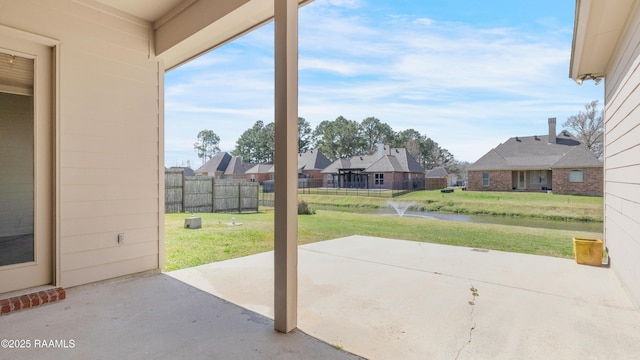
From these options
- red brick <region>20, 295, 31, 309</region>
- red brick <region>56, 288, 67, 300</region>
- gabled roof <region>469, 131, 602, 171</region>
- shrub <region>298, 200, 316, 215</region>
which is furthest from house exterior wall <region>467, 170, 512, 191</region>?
Answer: red brick <region>20, 295, 31, 309</region>

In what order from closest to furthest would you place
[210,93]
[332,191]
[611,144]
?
1. [611,144]
2. [210,93]
3. [332,191]

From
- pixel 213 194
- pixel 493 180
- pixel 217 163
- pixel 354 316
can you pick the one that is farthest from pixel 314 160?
pixel 354 316

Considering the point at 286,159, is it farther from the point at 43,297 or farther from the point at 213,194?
the point at 213,194

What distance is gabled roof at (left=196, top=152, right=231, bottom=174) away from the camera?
13.7 metres

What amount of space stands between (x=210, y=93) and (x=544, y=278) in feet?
34.6

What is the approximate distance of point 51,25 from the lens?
2740mm

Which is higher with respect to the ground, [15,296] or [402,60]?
[402,60]

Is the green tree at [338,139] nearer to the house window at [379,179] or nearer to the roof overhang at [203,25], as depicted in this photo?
the house window at [379,179]

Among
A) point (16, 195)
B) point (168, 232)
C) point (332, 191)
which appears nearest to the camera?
point (16, 195)

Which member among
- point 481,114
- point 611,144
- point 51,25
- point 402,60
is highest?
point 402,60

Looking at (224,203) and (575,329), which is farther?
(224,203)

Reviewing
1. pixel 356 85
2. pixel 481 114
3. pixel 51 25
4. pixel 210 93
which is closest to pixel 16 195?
pixel 51 25

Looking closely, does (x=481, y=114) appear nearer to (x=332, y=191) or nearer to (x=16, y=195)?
(x=332, y=191)

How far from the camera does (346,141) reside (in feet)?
55.5
